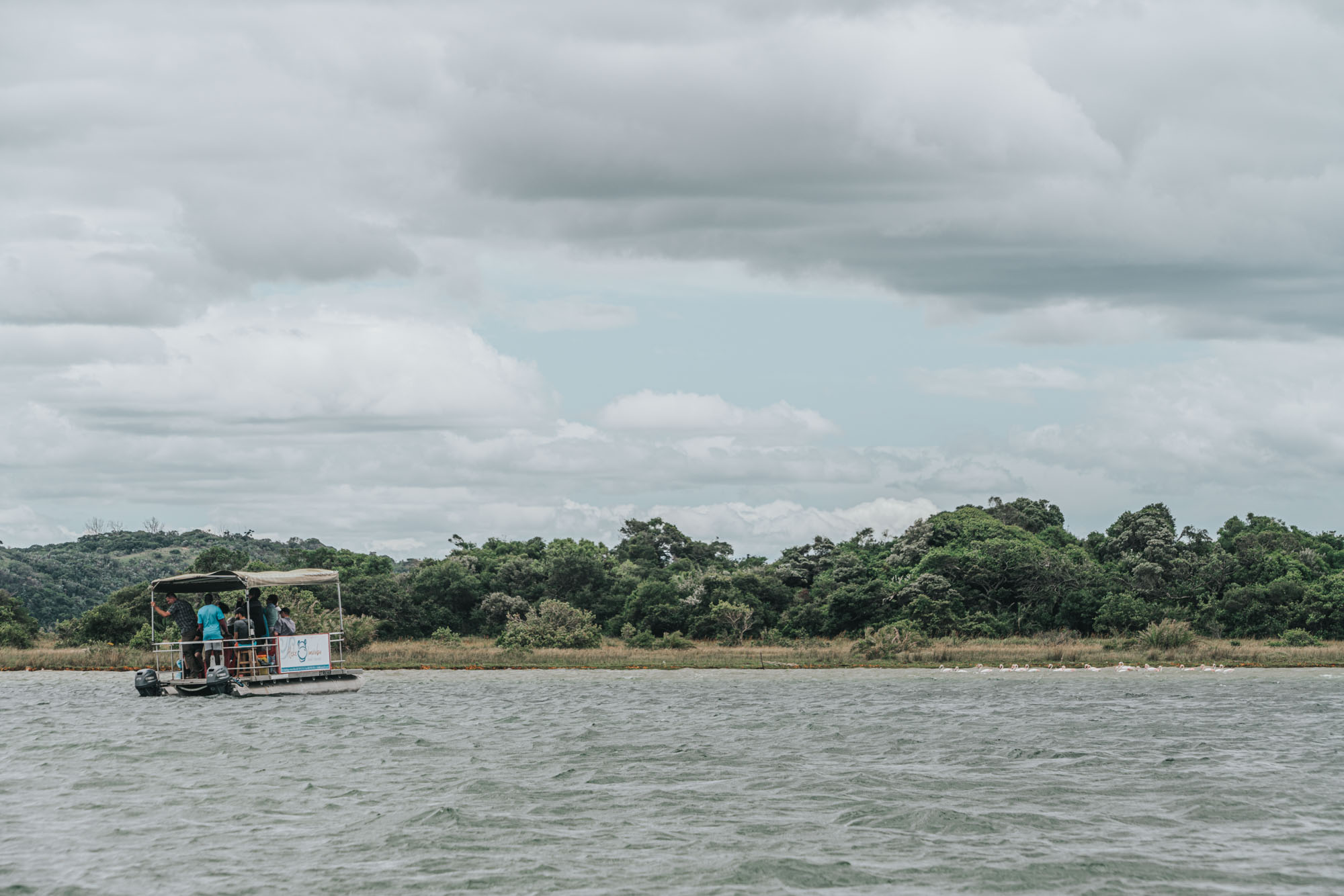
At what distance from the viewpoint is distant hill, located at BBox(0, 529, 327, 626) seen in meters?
98.4

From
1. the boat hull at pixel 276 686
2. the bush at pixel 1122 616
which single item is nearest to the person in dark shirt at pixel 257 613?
the boat hull at pixel 276 686

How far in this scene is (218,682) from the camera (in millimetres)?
33875

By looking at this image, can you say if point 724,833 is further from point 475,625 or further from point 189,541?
point 189,541

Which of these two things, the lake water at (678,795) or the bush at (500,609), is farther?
the bush at (500,609)

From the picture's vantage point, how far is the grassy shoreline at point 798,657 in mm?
47656

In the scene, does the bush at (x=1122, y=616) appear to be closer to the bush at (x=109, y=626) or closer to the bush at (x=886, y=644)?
the bush at (x=886, y=644)

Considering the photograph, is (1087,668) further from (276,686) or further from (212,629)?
(212,629)

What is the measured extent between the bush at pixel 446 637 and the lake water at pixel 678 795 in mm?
28223

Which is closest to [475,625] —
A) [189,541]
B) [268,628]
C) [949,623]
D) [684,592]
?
[684,592]

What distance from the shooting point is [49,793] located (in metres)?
19.4

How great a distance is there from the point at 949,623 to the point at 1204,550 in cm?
2098

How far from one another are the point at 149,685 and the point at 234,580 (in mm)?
3495

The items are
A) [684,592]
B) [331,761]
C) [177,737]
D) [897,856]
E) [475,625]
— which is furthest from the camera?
[475,625]

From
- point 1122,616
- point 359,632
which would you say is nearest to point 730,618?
point 359,632
